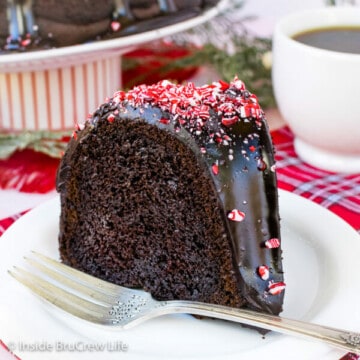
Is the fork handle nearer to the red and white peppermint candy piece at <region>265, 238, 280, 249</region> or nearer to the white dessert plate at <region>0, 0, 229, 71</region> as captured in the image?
the red and white peppermint candy piece at <region>265, 238, 280, 249</region>

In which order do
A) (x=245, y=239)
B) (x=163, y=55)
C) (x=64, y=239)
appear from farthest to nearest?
(x=163, y=55), (x=64, y=239), (x=245, y=239)

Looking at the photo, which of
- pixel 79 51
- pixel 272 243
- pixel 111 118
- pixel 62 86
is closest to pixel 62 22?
pixel 79 51

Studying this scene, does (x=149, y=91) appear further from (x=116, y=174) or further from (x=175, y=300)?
(x=175, y=300)

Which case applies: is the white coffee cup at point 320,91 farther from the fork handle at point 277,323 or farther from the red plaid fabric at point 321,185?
the fork handle at point 277,323

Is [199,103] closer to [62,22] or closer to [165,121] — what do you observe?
[165,121]

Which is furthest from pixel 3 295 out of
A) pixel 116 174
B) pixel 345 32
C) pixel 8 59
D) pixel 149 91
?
pixel 345 32

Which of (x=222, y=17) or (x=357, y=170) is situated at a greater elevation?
(x=222, y=17)
